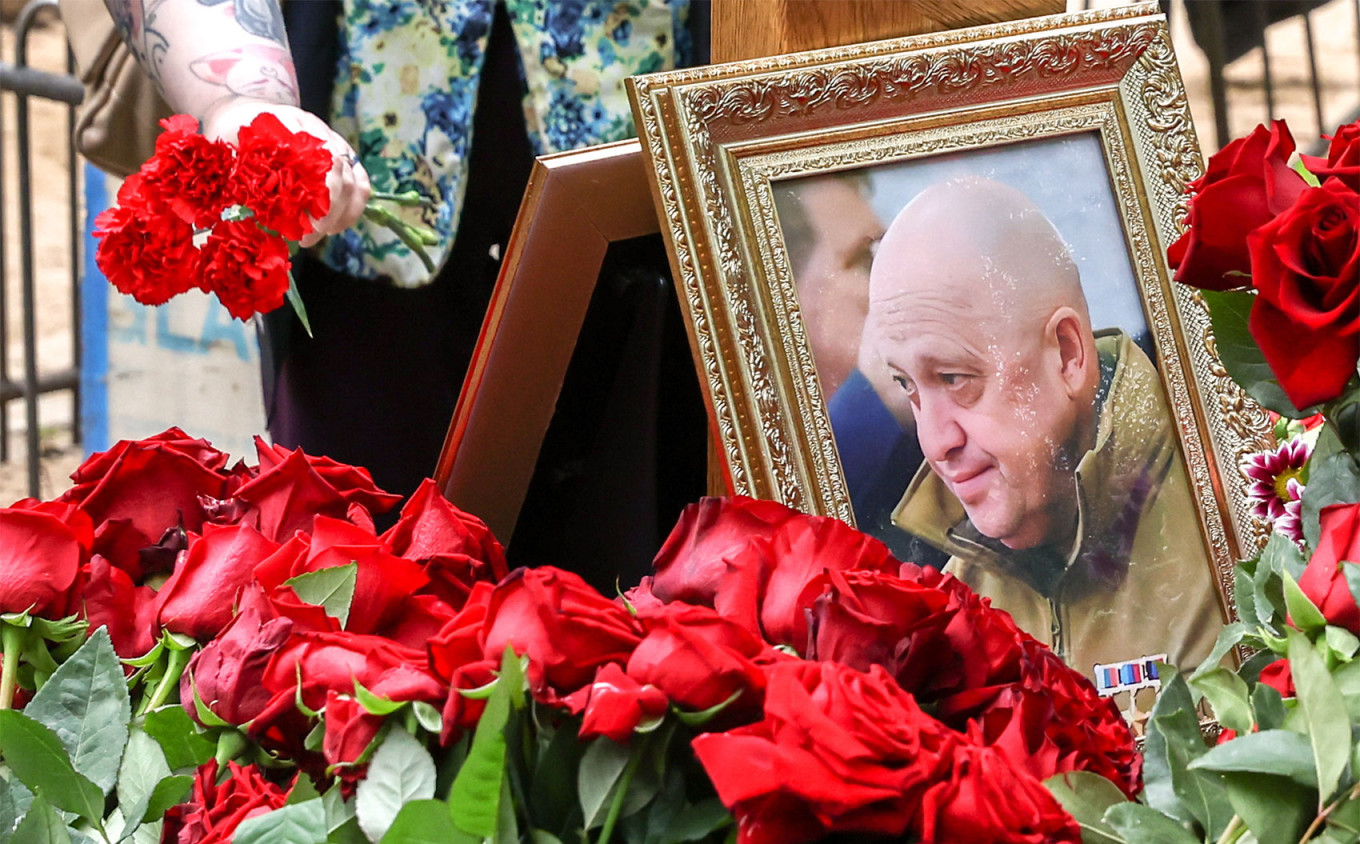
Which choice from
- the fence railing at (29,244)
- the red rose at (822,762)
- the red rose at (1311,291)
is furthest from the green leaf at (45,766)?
the fence railing at (29,244)

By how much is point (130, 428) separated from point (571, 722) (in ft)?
6.80

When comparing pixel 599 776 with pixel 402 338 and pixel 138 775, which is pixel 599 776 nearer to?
pixel 138 775

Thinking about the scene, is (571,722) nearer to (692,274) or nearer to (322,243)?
(692,274)

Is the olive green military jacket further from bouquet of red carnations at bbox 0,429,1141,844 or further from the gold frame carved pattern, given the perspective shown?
bouquet of red carnations at bbox 0,429,1141,844

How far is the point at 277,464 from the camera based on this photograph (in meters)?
0.59

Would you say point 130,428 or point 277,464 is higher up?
point 277,464

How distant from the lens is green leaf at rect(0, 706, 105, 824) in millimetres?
430

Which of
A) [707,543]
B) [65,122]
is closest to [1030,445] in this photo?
[707,543]

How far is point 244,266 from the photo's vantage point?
751 mm

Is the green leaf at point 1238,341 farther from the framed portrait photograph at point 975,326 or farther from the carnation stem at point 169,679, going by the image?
the carnation stem at point 169,679

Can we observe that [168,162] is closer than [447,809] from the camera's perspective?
No

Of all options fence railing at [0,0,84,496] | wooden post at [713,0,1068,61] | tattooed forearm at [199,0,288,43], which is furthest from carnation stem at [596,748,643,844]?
fence railing at [0,0,84,496]

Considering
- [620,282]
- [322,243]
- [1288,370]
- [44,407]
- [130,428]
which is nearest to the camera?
[1288,370]

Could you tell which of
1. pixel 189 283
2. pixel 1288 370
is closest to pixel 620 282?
pixel 189 283
